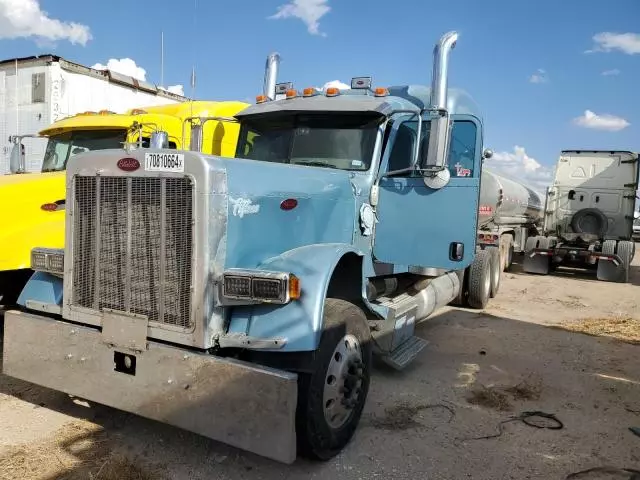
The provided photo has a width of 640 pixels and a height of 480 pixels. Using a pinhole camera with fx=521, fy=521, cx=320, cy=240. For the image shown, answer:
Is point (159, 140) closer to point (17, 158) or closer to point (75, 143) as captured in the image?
point (75, 143)

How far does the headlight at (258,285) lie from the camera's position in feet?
9.88

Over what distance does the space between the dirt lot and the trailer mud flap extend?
801 centimetres

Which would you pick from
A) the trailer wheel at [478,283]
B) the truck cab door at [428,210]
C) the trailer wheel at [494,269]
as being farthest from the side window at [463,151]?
the trailer wheel at [494,269]

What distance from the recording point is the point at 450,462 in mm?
3543

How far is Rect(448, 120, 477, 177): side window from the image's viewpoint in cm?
495

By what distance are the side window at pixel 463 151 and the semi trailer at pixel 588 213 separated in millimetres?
10299

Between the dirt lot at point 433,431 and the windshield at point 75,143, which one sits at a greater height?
the windshield at point 75,143

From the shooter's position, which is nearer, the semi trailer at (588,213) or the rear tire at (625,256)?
the rear tire at (625,256)

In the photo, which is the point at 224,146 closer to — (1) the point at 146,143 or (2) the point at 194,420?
(1) the point at 146,143

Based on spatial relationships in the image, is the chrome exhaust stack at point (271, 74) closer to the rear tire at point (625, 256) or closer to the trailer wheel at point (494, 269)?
the trailer wheel at point (494, 269)

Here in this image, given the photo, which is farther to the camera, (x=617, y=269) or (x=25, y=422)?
(x=617, y=269)

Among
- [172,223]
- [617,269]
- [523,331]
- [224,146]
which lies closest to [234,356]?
[172,223]

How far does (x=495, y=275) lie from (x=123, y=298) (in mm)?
8073

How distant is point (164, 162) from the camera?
10.4 feet
